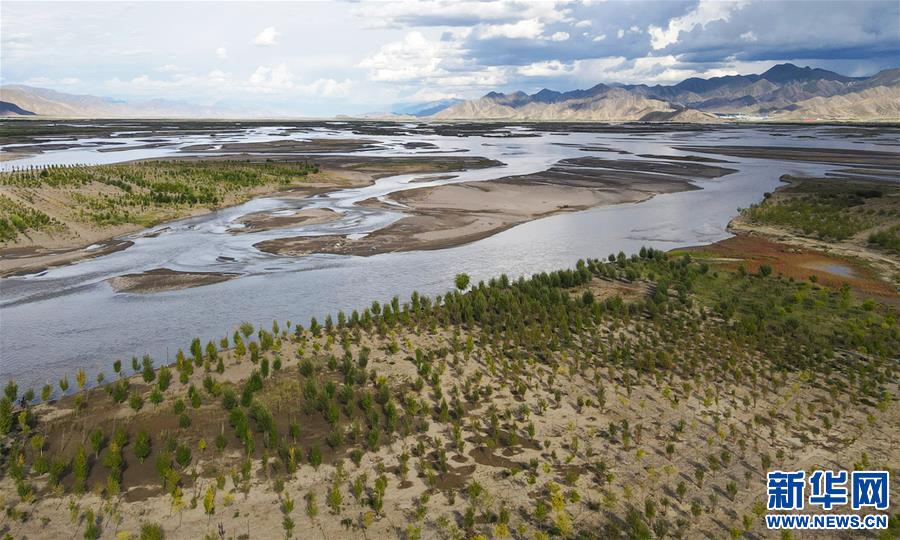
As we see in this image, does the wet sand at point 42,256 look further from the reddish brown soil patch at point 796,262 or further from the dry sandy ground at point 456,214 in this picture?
the reddish brown soil patch at point 796,262

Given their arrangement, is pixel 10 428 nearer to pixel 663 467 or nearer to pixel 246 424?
pixel 246 424

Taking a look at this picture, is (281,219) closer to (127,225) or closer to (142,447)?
(127,225)

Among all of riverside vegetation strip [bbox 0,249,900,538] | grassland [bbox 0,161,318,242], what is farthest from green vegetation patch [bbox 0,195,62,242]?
riverside vegetation strip [bbox 0,249,900,538]

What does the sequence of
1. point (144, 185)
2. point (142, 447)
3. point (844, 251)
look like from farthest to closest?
point (144, 185) < point (844, 251) < point (142, 447)

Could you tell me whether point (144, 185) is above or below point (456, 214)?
above

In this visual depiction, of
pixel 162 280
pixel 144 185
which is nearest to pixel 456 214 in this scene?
pixel 162 280

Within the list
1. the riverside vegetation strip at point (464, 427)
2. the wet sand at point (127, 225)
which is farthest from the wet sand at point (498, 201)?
the riverside vegetation strip at point (464, 427)

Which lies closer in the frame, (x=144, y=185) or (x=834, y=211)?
(x=834, y=211)
